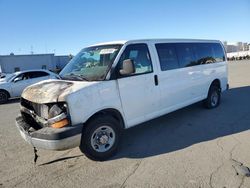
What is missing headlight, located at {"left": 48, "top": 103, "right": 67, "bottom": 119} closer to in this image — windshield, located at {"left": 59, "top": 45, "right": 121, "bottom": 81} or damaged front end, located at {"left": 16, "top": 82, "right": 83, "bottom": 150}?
damaged front end, located at {"left": 16, "top": 82, "right": 83, "bottom": 150}

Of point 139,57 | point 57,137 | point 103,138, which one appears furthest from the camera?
point 139,57

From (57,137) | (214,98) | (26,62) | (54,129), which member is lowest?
(214,98)

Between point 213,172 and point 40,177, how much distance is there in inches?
107

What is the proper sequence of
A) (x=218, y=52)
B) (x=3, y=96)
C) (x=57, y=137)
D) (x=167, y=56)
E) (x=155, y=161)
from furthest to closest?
(x=3, y=96) < (x=218, y=52) < (x=167, y=56) < (x=155, y=161) < (x=57, y=137)

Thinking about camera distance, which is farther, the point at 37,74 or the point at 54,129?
the point at 37,74

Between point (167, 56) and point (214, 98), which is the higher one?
point (167, 56)

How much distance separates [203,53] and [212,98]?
4.92 ft

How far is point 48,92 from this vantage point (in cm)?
410

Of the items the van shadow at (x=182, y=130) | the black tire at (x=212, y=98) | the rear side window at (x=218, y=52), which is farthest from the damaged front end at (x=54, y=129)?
the rear side window at (x=218, y=52)

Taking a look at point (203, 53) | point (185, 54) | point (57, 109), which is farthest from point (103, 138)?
point (203, 53)

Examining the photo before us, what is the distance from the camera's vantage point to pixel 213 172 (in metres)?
3.70

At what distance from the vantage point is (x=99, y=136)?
4.40 meters

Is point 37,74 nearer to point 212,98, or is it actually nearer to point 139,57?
point 212,98

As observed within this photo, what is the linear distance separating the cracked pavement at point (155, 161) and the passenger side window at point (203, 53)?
1847 mm
